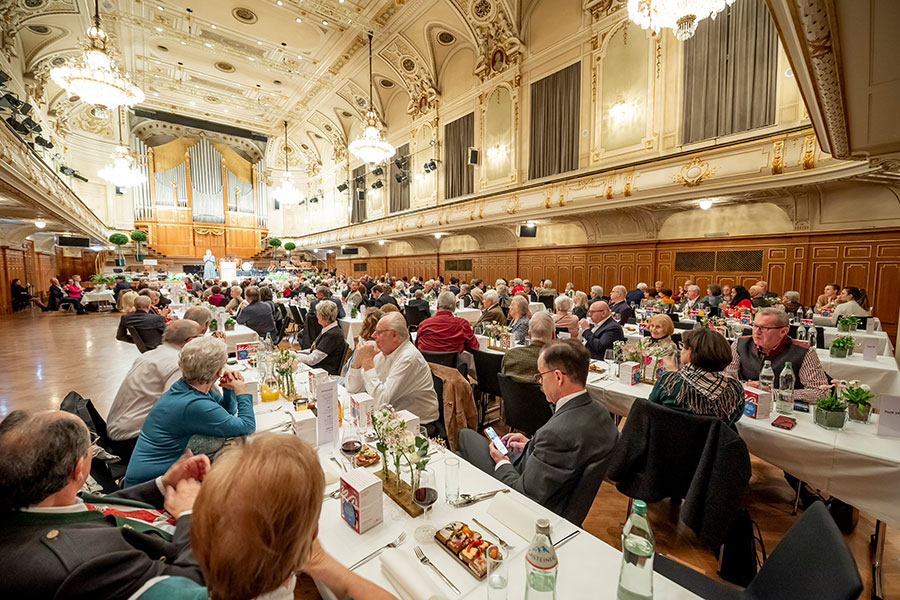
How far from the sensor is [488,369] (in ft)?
12.1

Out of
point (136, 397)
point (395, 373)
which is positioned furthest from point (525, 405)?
point (136, 397)

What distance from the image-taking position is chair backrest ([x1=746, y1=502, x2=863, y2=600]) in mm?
940

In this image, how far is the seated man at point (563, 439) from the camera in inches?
63.8

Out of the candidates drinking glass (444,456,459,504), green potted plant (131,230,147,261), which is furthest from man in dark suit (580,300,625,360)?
green potted plant (131,230,147,261)

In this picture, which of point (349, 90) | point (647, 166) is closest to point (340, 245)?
point (349, 90)

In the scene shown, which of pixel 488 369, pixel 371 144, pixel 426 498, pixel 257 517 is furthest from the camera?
pixel 371 144

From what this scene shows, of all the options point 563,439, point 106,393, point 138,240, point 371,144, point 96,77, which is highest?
point 96,77

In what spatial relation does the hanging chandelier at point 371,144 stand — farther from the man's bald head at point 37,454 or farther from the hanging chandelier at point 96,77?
the man's bald head at point 37,454

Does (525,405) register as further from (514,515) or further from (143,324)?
(143,324)

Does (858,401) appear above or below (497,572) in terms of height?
above

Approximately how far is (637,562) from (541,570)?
30cm

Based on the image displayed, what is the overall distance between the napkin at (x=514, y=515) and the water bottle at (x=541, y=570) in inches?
13.0

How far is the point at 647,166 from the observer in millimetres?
8398

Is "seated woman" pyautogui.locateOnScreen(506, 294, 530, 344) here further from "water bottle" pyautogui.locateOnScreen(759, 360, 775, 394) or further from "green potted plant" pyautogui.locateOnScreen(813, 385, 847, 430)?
"green potted plant" pyautogui.locateOnScreen(813, 385, 847, 430)
